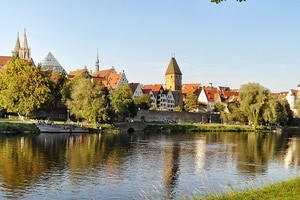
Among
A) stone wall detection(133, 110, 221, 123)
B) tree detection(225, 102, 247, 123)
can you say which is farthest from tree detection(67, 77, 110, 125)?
tree detection(225, 102, 247, 123)

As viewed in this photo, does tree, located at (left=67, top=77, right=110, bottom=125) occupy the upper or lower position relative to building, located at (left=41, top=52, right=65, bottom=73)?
lower

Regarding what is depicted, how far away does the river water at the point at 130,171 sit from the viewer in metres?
23.0

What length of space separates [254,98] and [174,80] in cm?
4066

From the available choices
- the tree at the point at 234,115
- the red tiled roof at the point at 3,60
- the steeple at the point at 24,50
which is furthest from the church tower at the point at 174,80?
the red tiled roof at the point at 3,60

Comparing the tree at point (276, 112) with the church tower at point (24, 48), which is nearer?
the tree at point (276, 112)

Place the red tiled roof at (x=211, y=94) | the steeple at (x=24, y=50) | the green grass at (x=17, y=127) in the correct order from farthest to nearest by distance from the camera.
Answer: the steeple at (x=24, y=50), the red tiled roof at (x=211, y=94), the green grass at (x=17, y=127)

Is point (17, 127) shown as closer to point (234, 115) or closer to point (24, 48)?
point (234, 115)

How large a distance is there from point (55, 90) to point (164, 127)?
68.3 feet

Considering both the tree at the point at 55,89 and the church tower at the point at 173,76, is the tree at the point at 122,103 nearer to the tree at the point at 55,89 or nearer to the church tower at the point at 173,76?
the tree at the point at 55,89

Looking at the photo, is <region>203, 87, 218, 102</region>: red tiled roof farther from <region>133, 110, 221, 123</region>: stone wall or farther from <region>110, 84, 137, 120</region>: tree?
<region>110, 84, 137, 120</region>: tree

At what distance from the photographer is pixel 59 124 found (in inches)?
2598

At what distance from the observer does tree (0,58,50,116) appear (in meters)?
66.2

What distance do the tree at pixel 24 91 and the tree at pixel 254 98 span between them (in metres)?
37.2

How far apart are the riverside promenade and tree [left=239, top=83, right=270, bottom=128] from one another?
33016mm
